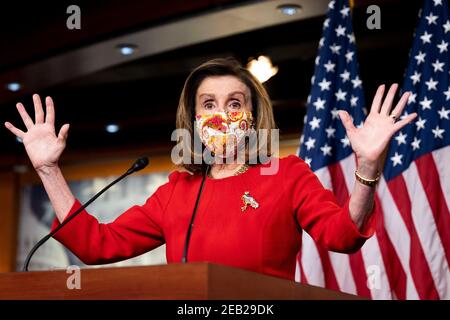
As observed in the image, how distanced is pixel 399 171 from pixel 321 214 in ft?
6.14

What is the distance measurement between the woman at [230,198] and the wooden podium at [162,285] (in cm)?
34

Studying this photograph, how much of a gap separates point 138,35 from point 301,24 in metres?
1.36

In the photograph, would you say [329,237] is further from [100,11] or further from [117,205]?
[117,205]

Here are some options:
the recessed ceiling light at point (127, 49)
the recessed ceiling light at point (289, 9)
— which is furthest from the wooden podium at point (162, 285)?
the recessed ceiling light at point (127, 49)

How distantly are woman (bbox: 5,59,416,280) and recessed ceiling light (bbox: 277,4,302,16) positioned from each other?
209 cm

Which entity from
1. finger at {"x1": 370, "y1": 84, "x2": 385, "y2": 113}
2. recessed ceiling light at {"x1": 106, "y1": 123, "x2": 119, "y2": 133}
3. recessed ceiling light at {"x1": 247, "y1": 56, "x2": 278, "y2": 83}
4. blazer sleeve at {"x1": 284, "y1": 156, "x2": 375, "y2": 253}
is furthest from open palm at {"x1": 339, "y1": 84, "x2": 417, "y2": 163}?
recessed ceiling light at {"x1": 106, "y1": 123, "x2": 119, "y2": 133}

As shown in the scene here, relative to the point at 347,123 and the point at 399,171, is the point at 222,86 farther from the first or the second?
the point at 399,171

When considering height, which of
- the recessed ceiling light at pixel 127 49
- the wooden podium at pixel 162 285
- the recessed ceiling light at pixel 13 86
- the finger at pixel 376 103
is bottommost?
the wooden podium at pixel 162 285

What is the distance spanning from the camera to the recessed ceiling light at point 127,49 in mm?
5121

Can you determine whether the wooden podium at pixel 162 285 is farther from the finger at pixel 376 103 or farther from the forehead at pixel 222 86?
the forehead at pixel 222 86

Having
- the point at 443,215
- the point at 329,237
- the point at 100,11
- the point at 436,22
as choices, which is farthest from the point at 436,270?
the point at 100,11

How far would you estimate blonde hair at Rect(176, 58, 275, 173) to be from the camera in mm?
2383

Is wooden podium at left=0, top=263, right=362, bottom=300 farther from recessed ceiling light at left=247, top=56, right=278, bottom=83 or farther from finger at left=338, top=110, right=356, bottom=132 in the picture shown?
recessed ceiling light at left=247, top=56, right=278, bottom=83

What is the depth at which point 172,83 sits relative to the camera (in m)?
6.81
